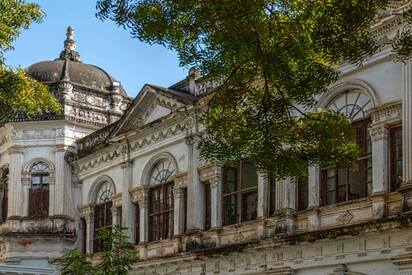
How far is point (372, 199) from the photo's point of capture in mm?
17844

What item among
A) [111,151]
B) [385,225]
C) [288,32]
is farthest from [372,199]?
[111,151]

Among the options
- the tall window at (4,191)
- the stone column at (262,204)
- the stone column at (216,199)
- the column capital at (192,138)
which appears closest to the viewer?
the stone column at (262,204)

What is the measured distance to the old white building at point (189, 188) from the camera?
1789cm

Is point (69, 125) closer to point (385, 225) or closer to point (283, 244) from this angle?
point (283, 244)

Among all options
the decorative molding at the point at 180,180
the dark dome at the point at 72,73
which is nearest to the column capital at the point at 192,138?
the decorative molding at the point at 180,180

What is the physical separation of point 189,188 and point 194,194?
29cm

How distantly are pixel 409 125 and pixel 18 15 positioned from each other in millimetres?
7145

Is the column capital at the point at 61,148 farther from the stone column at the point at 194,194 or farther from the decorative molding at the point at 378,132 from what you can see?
the decorative molding at the point at 378,132

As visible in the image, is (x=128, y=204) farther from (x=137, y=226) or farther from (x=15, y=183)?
(x=15, y=183)

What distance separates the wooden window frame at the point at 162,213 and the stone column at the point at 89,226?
10.2ft

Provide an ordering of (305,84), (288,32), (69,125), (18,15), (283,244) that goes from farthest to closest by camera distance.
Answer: (69,125) → (283,244) → (18,15) → (305,84) → (288,32)

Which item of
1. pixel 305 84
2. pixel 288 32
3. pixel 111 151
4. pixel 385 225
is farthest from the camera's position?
pixel 111 151

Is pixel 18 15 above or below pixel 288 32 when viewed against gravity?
above

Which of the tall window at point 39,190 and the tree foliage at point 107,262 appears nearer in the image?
the tree foliage at point 107,262
